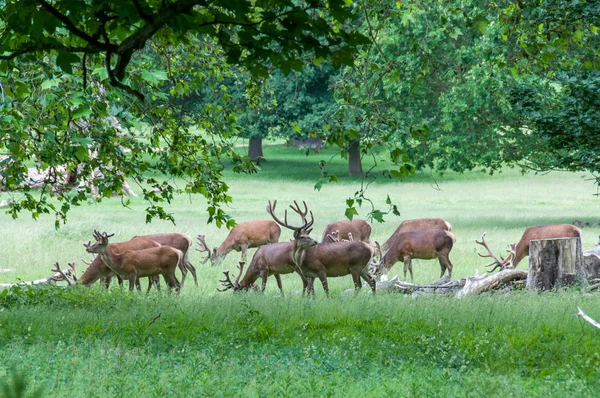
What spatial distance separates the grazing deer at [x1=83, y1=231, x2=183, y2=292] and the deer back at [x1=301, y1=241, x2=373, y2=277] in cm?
230

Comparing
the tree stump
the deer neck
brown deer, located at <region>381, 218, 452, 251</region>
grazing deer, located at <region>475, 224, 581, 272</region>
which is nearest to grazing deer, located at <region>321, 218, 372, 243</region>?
brown deer, located at <region>381, 218, 452, 251</region>

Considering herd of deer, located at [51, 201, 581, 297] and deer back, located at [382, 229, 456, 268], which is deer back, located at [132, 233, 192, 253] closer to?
herd of deer, located at [51, 201, 581, 297]

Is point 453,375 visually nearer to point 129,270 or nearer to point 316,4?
point 316,4

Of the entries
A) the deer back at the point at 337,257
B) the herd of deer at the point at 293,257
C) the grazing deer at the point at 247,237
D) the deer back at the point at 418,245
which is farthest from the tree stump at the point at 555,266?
the grazing deer at the point at 247,237

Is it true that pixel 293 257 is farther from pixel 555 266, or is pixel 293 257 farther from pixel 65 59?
pixel 65 59

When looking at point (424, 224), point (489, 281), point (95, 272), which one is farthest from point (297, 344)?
point (424, 224)

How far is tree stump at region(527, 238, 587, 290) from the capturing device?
1345 cm

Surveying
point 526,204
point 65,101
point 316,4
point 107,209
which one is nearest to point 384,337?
point 65,101

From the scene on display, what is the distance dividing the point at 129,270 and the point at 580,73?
7.87m

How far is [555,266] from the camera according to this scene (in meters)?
13.5

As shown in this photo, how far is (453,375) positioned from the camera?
316 inches

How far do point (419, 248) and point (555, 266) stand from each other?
5.44m

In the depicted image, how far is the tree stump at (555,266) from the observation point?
529 inches

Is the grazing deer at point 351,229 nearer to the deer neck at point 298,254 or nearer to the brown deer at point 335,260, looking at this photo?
the brown deer at point 335,260
